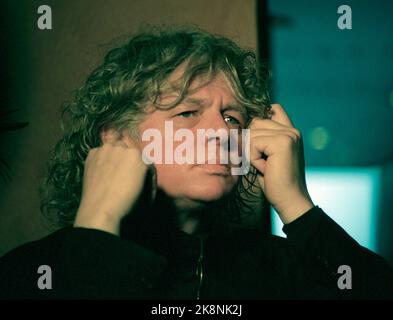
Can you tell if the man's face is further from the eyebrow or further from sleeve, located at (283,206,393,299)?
sleeve, located at (283,206,393,299)

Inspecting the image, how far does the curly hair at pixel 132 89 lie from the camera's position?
1.15 meters

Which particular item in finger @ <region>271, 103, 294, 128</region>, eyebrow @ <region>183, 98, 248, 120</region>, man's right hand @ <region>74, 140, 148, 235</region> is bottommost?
man's right hand @ <region>74, 140, 148, 235</region>

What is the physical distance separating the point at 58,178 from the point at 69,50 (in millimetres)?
464

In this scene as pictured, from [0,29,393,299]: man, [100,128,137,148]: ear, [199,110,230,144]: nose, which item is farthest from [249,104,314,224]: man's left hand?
[100,128,137,148]: ear

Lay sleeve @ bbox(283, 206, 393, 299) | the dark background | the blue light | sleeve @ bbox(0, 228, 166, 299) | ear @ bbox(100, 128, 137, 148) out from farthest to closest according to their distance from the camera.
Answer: the blue light
the dark background
ear @ bbox(100, 128, 137, 148)
sleeve @ bbox(283, 206, 393, 299)
sleeve @ bbox(0, 228, 166, 299)

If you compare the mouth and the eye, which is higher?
the eye

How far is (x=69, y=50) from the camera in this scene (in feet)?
4.81

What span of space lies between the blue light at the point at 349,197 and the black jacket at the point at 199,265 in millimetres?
366

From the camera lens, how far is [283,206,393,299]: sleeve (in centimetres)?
99

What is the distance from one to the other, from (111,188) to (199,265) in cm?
35

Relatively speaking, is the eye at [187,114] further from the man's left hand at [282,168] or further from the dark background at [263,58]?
the dark background at [263,58]

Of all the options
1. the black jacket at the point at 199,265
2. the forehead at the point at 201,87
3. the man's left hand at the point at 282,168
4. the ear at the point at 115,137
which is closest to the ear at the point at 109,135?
the ear at the point at 115,137

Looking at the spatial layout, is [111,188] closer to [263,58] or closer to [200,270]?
[200,270]
